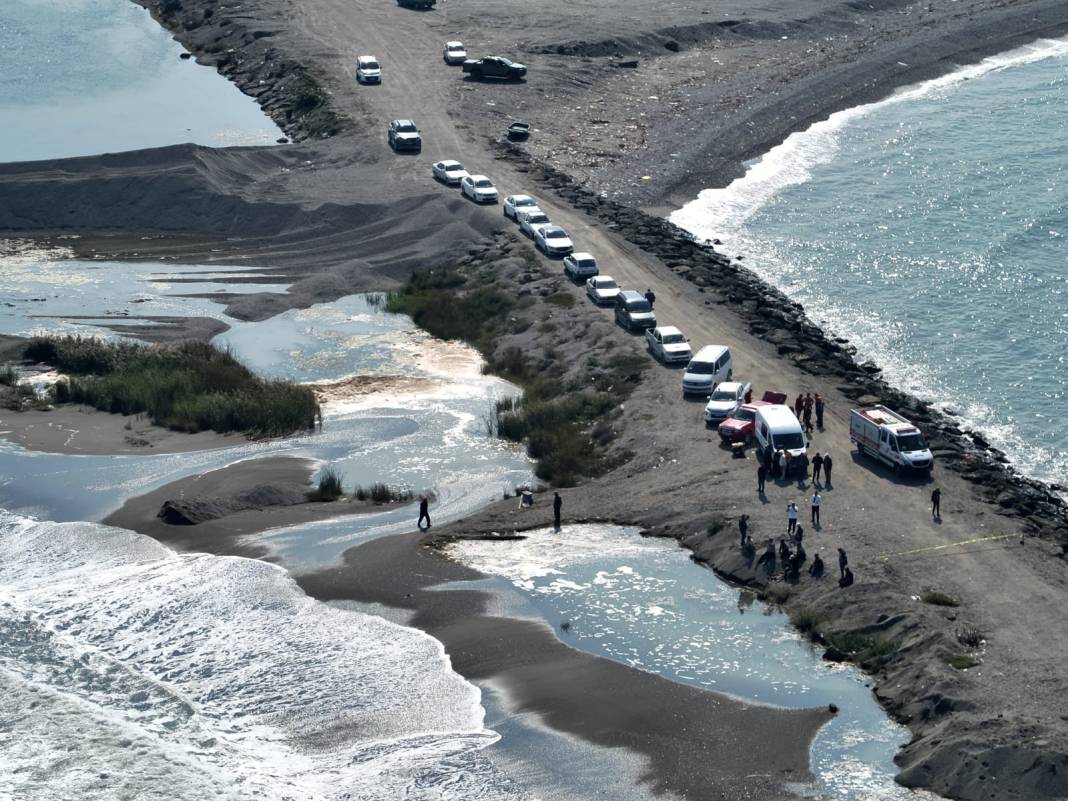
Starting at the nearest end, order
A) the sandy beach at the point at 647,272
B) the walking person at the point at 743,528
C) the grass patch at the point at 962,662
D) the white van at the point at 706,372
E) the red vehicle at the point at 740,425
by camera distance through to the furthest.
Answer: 1. the sandy beach at the point at 647,272
2. the grass patch at the point at 962,662
3. the walking person at the point at 743,528
4. the red vehicle at the point at 740,425
5. the white van at the point at 706,372

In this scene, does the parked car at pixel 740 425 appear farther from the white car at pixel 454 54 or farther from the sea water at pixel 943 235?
the white car at pixel 454 54

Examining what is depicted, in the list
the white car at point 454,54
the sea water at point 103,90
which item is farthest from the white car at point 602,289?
the white car at point 454,54

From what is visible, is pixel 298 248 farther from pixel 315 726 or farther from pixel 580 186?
pixel 315 726

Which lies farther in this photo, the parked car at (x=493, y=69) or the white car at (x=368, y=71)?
the parked car at (x=493, y=69)

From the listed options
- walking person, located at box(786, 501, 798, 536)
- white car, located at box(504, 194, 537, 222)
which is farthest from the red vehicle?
white car, located at box(504, 194, 537, 222)

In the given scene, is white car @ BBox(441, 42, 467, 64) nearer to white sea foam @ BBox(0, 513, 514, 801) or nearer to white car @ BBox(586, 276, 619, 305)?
white car @ BBox(586, 276, 619, 305)

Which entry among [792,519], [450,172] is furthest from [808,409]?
[450,172]
